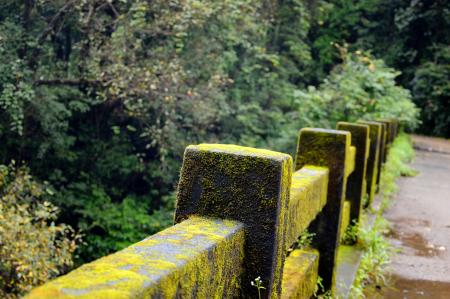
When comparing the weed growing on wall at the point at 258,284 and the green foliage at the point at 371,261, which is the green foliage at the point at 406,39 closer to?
the green foliage at the point at 371,261

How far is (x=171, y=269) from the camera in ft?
3.83

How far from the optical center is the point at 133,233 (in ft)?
44.7

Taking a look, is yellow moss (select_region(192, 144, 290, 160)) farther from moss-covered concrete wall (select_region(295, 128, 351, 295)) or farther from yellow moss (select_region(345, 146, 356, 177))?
yellow moss (select_region(345, 146, 356, 177))

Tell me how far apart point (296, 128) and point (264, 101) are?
7885 millimetres

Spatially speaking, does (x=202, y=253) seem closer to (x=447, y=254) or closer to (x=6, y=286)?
(x=447, y=254)

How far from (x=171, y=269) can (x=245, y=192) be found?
0.59 metres

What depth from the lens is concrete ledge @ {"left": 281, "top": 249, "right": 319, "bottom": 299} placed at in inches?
104

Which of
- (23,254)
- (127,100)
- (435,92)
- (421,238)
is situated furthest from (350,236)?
(435,92)

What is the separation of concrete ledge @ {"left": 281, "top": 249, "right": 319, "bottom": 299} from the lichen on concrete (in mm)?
820

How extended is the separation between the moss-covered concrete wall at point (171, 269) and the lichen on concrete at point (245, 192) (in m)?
0.05

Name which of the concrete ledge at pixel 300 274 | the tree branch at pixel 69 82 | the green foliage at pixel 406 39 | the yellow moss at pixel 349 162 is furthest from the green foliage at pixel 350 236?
the green foliage at pixel 406 39

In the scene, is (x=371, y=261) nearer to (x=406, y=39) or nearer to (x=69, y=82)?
(x=69, y=82)

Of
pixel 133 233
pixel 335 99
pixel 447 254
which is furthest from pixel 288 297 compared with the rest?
pixel 133 233

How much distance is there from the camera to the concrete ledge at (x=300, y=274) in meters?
2.64
